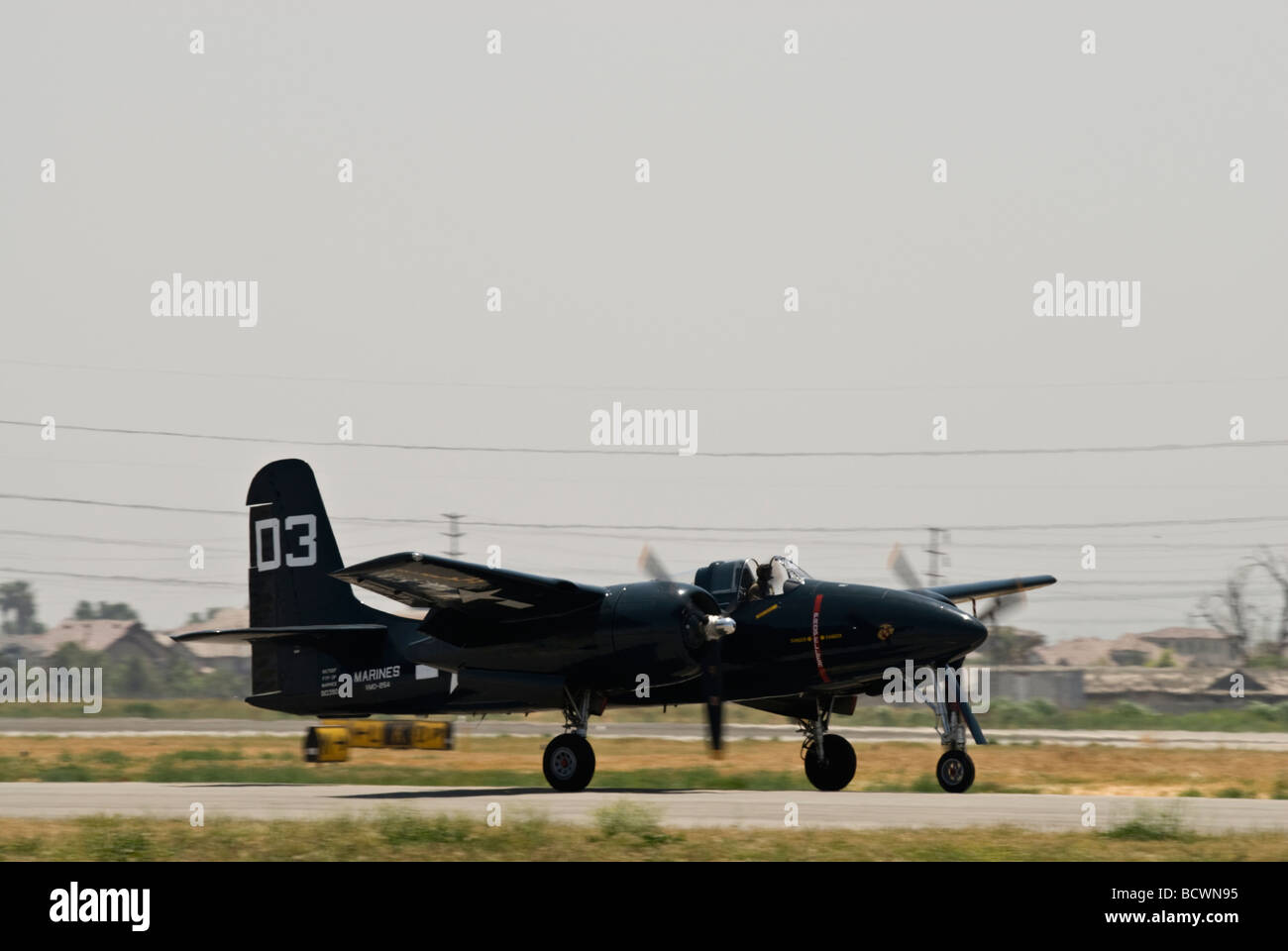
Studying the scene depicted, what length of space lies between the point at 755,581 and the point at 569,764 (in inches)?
186

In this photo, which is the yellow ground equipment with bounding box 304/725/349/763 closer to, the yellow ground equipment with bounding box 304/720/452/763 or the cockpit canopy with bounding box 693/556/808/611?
the yellow ground equipment with bounding box 304/720/452/763

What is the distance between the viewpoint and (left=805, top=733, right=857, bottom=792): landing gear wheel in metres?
28.2

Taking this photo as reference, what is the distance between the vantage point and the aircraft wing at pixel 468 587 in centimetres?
2333

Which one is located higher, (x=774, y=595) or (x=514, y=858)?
(x=774, y=595)

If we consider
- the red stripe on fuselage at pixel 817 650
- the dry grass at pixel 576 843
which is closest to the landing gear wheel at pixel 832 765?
the red stripe on fuselage at pixel 817 650

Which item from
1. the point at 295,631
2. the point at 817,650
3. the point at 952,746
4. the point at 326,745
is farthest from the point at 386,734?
the point at 952,746

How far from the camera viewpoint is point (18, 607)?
472 ft

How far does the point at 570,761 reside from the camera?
1044 inches

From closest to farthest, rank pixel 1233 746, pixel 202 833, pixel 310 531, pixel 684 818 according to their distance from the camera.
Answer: pixel 202 833 < pixel 684 818 < pixel 310 531 < pixel 1233 746
